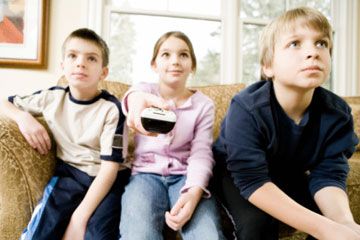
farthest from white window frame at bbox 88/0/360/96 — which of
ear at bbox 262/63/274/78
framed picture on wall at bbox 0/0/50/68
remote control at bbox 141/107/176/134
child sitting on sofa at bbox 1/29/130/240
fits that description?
remote control at bbox 141/107/176/134

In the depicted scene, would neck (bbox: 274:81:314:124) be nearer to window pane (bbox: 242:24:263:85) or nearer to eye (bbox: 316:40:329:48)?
eye (bbox: 316:40:329:48)

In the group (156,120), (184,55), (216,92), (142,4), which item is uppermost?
(142,4)

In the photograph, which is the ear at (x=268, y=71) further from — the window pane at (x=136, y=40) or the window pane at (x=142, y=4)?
the window pane at (x=142, y=4)

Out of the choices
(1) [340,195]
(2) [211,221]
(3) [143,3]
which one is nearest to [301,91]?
(1) [340,195]

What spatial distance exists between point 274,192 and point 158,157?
0.44m

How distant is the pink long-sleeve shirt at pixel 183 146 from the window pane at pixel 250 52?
129 centimetres

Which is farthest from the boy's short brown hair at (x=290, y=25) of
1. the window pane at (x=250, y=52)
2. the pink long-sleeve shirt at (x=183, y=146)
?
the window pane at (x=250, y=52)

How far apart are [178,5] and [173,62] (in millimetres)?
1217

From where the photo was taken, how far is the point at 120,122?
114 cm

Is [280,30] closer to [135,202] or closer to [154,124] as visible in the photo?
[154,124]

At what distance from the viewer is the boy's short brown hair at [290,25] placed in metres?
0.93

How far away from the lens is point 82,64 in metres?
1.16

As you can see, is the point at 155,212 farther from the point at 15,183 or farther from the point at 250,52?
the point at 250,52

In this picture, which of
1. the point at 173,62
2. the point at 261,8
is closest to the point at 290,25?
the point at 173,62
